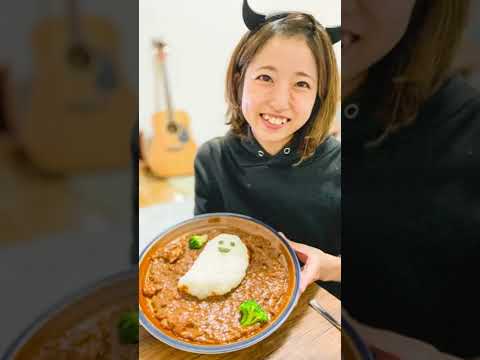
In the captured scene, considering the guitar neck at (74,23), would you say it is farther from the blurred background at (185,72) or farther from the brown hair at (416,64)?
the brown hair at (416,64)

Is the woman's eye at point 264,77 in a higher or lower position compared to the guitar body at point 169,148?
higher

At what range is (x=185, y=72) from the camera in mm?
673

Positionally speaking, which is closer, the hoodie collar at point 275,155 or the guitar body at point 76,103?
the guitar body at point 76,103

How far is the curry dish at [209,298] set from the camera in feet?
2.15

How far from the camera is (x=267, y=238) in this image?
28.8 inches

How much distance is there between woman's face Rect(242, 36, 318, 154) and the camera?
27.4 inches

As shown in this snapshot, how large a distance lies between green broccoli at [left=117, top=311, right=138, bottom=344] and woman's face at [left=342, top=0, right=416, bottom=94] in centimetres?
58

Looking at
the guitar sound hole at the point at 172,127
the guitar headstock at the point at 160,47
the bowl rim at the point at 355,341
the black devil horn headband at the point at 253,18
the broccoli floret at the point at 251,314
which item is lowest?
the bowl rim at the point at 355,341

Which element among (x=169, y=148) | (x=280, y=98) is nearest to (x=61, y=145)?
(x=169, y=148)

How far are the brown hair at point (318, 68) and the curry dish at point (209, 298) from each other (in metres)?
0.20

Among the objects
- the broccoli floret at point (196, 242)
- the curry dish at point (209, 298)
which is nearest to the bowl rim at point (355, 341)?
the curry dish at point (209, 298)

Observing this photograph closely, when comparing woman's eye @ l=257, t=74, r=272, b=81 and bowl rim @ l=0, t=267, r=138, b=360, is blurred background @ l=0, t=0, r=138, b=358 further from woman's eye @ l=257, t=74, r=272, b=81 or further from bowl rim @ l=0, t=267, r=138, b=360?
woman's eye @ l=257, t=74, r=272, b=81

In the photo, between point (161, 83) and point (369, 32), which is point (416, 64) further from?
point (161, 83)

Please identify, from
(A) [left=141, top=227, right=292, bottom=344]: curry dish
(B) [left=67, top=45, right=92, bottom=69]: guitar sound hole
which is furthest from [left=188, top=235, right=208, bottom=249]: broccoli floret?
(B) [left=67, top=45, right=92, bottom=69]: guitar sound hole
